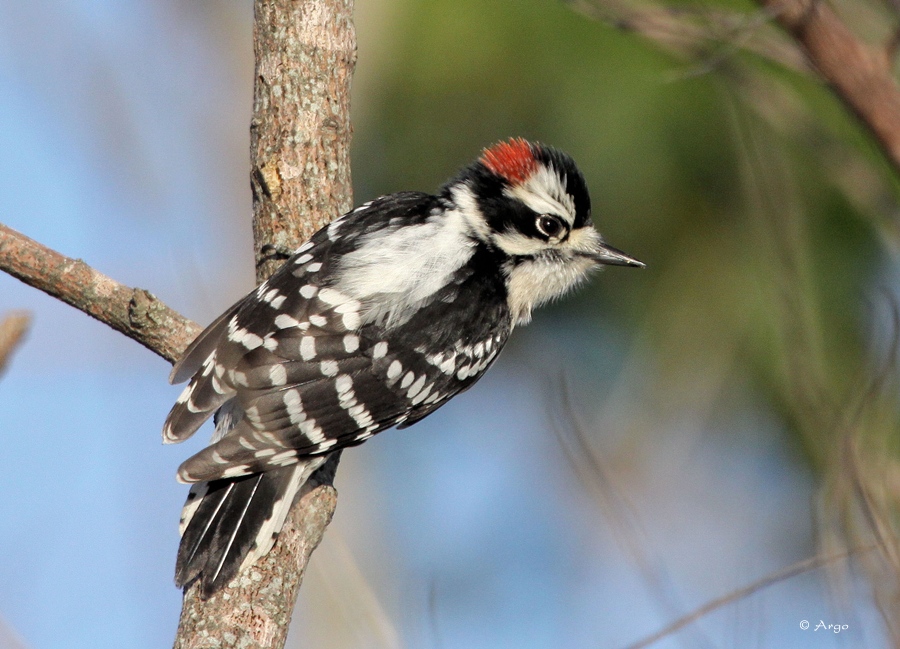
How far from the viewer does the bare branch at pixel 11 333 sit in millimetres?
2100

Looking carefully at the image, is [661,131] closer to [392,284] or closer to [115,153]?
[115,153]

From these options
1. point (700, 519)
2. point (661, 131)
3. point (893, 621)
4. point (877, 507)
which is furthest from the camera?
point (661, 131)

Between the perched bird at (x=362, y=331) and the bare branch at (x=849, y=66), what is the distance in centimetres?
104

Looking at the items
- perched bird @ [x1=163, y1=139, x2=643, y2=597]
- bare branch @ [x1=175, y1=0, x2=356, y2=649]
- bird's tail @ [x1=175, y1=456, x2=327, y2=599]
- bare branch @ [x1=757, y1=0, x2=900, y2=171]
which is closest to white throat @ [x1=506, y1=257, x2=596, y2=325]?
perched bird @ [x1=163, y1=139, x2=643, y2=597]

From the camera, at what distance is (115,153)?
24.1ft

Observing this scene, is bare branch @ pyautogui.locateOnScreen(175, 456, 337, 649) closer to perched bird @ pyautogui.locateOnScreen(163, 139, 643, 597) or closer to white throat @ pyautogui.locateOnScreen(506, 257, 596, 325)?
perched bird @ pyautogui.locateOnScreen(163, 139, 643, 597)

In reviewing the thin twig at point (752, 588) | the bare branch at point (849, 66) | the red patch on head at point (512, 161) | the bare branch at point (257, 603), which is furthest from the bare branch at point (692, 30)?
the bare branch at point (257, 603)

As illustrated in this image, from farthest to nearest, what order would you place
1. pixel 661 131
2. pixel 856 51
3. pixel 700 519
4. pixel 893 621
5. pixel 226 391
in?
pixel 661 131 < pixel 700 519 < pixel 226 391 < pixel 856 51 < pixel 893 621

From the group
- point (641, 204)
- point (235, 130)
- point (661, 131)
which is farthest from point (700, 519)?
point (235, 130)

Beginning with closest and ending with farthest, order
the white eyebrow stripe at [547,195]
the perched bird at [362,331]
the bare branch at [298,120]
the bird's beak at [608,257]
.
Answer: the perched bird at [362,331]
the white eyebrow stripe at [547,195]
the bird's beak at [608,257]
the bare branch at [298,120]

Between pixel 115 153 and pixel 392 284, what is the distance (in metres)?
4.61

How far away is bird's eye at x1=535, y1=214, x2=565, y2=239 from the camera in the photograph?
3.80 m

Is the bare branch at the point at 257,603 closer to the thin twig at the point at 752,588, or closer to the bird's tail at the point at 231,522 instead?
the bird's tail at the point at 231,522

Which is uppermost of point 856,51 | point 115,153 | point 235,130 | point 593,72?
point 235,130
